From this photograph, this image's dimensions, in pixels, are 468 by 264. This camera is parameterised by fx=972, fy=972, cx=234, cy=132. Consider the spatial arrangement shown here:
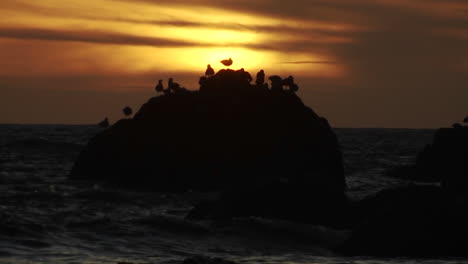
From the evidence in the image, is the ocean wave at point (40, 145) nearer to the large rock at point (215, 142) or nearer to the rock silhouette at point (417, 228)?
the large rock at point (215, 142)

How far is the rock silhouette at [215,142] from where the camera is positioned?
176 ft

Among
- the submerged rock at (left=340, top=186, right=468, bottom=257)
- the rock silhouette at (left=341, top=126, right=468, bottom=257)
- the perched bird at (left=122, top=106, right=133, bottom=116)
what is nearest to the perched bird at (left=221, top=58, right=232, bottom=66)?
the perched bird at (left=122, top=106, right=133, bottom=116)

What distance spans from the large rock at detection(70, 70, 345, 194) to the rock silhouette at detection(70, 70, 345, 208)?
0.05 metres

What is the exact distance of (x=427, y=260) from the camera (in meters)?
25.0

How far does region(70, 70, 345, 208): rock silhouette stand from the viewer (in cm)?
5372

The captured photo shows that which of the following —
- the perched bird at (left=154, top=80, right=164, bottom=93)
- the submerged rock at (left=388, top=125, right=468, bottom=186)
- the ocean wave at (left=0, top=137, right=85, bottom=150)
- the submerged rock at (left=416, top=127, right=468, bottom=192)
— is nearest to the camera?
the perched bird at (left=154, top=80, right=164, bottom=93)

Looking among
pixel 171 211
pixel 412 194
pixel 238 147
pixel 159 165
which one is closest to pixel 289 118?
pixel 238 147

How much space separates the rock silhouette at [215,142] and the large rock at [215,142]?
5 centimetres

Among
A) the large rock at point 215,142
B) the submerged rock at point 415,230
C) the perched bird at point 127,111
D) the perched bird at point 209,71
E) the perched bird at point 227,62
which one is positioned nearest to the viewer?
the submerged rock at point 415,230

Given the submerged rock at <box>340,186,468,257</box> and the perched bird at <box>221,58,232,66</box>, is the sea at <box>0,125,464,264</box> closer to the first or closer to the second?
the submerged rock at <box>340,186,468,257</box>

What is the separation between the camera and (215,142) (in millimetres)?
55062

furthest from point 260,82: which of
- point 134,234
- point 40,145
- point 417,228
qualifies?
point 40,145

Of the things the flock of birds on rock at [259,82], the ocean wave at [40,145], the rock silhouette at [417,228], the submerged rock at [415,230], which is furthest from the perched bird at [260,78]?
the ocean wave at [40,145]

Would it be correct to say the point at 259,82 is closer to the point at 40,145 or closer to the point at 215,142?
the point at 215,142
